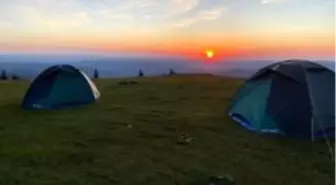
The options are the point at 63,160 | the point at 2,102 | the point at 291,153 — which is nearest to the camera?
the point at 63,160

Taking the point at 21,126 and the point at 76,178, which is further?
the point at 21,126

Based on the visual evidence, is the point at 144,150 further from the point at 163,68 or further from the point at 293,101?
the point at 163,68

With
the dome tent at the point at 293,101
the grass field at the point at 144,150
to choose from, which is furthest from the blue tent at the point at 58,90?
the dome tent at the point at 293,101

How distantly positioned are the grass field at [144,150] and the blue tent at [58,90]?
66 centimetres

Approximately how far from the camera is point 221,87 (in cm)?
1881

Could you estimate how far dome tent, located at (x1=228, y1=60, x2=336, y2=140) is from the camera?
9109 mm

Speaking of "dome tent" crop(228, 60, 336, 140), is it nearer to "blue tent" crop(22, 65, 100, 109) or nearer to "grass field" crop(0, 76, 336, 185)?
"grass field" crop(0, 76, 336, 185)

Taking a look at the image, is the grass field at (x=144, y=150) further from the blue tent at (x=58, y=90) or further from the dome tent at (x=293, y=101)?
the blue tent at (x=58, y=90)

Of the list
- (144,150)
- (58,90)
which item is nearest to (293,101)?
(144,150)

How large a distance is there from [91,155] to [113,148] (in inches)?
23.6

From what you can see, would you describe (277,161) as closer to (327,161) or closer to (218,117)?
(327,161)

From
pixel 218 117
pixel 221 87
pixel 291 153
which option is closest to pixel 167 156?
pixel 291 153

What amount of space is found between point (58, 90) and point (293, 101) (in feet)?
24.1

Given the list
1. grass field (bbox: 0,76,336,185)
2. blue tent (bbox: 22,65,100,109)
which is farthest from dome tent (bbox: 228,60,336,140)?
blue tent (bbox: 22,65,100,109)
